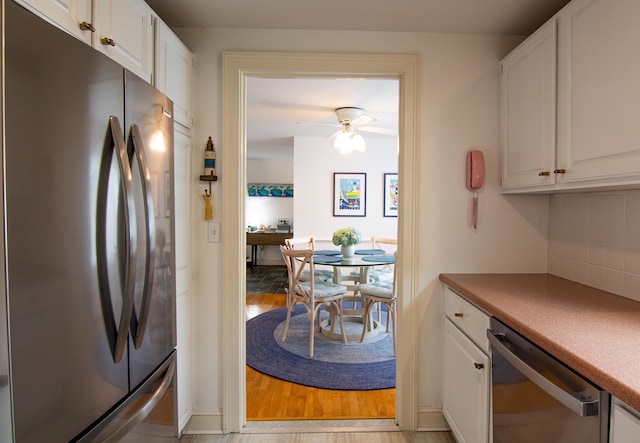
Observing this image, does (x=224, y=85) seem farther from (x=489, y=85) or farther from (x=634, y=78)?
(x=634, y=78)

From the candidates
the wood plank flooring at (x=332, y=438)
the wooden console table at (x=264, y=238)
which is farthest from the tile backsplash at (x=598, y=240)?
the wooden console table at (x=264, y=238)

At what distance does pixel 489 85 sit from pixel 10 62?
6.79 feet

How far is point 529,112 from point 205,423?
2340 mm

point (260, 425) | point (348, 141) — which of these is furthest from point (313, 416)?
point (348, 141)

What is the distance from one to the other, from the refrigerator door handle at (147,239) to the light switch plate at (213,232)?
2.52ft

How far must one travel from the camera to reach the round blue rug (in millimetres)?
2662

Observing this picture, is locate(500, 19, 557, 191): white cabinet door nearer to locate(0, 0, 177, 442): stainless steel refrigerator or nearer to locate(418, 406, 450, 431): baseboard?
locate(418, 406, 450, 431): baseboard

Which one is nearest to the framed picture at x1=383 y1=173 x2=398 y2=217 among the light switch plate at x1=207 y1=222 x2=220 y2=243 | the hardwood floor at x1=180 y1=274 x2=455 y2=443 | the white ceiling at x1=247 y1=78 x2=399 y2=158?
→ the white ceiling at x1=247 y1=78 x2=399 y2=158

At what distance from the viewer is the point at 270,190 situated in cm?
794

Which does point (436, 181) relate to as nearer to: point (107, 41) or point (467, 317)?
point (467, 317)

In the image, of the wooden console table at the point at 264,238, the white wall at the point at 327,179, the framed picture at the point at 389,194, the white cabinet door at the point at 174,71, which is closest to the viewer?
the white cabinet door at the point at 174,71

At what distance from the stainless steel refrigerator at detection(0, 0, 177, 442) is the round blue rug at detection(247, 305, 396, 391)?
5.41ft

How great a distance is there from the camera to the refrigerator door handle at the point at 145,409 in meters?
0.98

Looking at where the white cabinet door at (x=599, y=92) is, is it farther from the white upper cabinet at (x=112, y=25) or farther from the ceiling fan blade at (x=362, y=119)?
the ceiling fan blade at (x=362, y=119)
